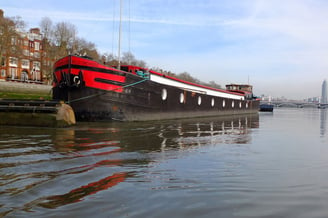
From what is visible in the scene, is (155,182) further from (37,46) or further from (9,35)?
(37,46)

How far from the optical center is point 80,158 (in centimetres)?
587

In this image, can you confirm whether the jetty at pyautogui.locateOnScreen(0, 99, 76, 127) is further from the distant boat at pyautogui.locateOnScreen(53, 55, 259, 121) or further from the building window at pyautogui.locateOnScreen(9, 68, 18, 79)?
the building window at pyautogui.locateOnScreen(9, 68, 18, 79)

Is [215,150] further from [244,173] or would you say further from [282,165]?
[244,173]

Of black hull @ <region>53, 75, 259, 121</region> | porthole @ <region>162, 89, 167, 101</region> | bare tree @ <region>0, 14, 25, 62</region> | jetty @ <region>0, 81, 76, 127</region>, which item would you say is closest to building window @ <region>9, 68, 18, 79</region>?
bare tree @ <region>0, 14, 25, 62</region>

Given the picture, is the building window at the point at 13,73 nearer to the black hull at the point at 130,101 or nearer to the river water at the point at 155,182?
the black hull at the point at 130,101

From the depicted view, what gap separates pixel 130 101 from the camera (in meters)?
14.9

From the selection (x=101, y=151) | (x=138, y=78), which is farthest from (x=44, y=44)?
(x=101, y=151)

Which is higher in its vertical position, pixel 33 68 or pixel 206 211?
pixel 33 68

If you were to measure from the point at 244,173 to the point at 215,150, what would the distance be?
2.49 meters

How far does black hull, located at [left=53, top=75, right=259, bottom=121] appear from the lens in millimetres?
13820

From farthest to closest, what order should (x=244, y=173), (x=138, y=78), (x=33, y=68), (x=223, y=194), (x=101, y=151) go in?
1. (x=33, y=68)
2. (x=138, y=78)
3. (x=101, y=151)
4. (x=244, y=173)
5. (x=223, y=194)

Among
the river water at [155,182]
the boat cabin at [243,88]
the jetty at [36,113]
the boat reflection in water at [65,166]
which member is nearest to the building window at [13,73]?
the boat cabin at [243,88]

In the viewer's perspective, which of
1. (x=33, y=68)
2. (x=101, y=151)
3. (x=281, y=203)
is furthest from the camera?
(x=33, y=68)

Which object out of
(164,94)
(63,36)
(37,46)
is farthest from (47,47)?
(164,94)
